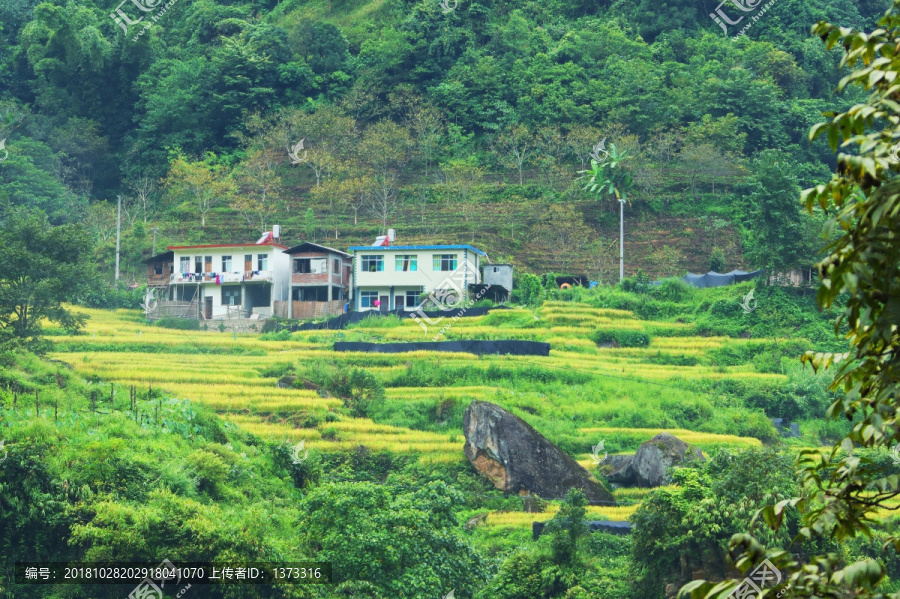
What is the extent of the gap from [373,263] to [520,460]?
2302cm

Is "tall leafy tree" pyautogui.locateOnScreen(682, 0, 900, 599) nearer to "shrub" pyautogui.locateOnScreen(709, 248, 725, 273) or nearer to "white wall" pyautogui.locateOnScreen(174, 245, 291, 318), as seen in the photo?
"white wall" pyautogui.locateOnScreen(174, 245, 291, 318)

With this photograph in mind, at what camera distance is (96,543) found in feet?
61.5

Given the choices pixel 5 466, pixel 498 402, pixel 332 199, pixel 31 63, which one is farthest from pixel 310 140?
pixel 5 466

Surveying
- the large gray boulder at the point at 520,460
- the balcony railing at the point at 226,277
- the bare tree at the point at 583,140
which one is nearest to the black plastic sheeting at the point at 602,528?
the large gray boulder at the point at 520,460

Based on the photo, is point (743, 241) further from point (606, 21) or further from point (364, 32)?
point (364, 32)

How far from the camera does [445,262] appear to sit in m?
50.2

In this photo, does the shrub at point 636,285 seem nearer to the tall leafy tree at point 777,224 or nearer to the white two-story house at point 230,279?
the tall leafy tree at point 777,224

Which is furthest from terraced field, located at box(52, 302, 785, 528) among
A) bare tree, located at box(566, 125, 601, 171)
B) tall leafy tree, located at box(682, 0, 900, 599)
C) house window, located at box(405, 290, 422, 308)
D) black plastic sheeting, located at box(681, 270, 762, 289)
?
tall leafy tree, located at box(682, 0, 900, 599)

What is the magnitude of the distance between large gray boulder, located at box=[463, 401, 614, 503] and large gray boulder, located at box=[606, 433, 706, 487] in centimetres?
83

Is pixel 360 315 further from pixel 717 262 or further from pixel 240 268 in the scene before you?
pixel 717 262

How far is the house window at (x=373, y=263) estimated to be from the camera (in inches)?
2001

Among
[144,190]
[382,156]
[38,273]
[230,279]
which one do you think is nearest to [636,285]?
[230,279]

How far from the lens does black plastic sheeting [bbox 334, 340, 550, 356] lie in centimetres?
4053

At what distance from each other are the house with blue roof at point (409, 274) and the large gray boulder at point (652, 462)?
20906mm
